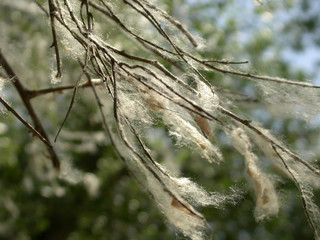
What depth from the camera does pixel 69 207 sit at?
23.4 feet

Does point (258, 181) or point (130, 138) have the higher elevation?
point (130, 138)

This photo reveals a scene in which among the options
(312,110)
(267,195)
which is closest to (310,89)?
(312,110)

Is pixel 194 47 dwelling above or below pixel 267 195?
above

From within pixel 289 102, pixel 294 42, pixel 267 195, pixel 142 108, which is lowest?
pixel 294 42

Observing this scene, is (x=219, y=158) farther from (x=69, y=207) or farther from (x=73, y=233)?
(x=73, y=233)

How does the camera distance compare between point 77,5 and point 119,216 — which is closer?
point 77,5

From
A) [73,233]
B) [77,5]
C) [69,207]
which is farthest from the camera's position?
[73,233]

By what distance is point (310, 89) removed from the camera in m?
1.42

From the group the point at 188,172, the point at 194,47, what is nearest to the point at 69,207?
the point at 188,172

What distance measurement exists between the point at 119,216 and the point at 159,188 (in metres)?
5.98

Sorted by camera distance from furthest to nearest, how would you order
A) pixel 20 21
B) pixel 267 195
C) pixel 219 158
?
1. pixel 20 21
2. pixel 267 195
3. pixel 219 158

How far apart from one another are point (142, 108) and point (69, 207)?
6159 millimetres

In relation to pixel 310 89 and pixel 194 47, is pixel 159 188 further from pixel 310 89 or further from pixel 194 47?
pixel 194 47

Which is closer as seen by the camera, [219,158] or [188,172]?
[219,158]
